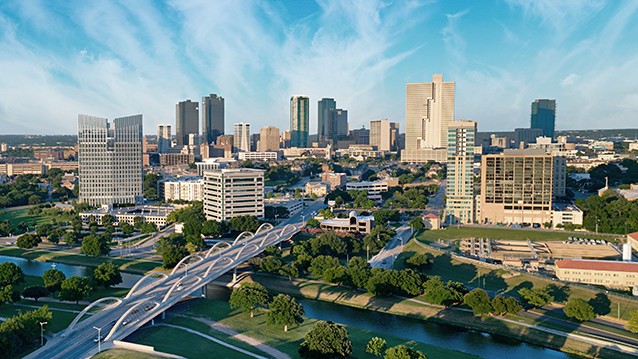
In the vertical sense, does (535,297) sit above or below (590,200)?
below

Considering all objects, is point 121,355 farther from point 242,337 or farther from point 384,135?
point 384,135

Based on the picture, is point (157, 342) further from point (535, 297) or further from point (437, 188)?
point (437, 188)

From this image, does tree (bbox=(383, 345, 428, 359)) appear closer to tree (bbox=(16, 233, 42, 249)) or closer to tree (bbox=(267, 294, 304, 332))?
tree (bbox=(267, 294, 304, 332))

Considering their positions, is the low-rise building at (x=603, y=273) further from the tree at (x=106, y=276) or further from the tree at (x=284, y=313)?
the tree at (x=106, y=276)

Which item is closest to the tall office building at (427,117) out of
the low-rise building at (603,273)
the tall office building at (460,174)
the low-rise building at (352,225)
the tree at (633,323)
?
the tall office building at (460,174)

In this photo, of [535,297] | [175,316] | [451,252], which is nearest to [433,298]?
[535,297]
